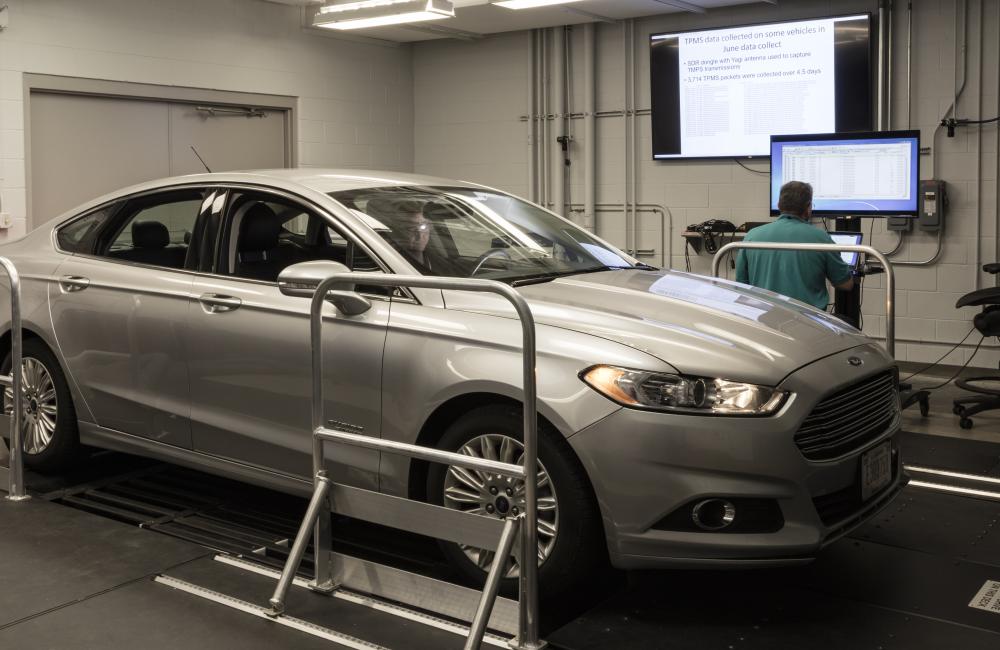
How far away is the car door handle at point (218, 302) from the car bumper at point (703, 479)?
1433 millimetres

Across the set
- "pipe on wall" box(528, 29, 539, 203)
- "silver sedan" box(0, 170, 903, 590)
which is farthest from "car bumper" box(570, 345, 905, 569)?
"pipe on wall" box(528, 29, 539, 203)

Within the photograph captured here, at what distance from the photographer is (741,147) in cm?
856

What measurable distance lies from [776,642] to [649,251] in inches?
263

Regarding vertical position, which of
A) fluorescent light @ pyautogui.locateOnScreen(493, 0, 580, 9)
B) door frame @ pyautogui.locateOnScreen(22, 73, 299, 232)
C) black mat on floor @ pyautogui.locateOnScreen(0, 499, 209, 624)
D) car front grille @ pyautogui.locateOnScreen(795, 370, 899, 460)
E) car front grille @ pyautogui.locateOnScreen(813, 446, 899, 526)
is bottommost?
black mat on floor @ pyautogui.locateOnScreen(0, 499, 209, 624)

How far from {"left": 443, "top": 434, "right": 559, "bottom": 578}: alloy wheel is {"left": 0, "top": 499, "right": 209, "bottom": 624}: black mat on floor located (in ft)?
3.34

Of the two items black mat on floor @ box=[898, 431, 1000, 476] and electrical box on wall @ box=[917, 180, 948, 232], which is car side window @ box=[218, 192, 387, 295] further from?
electrical box on wall @ box=[917, 180, 948, 232]

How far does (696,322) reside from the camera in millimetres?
3010

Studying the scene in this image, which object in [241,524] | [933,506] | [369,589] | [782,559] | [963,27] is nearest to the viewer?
[782,559]

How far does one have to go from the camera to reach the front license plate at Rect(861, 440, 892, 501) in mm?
2990

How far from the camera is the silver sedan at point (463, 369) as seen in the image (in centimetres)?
275

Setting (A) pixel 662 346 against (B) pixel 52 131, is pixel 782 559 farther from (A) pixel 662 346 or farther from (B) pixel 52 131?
(B) pixel 52 131

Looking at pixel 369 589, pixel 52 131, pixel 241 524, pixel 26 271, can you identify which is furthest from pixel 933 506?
pixel 52 131

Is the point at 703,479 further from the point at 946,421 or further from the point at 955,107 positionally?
the point at 955,107

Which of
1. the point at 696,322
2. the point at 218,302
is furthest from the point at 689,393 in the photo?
the point at 218,302
